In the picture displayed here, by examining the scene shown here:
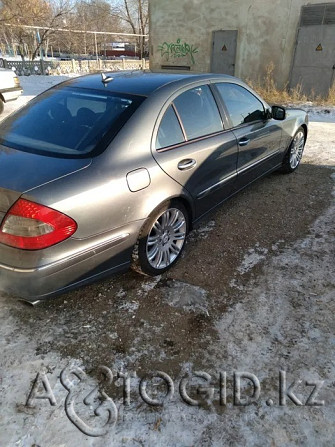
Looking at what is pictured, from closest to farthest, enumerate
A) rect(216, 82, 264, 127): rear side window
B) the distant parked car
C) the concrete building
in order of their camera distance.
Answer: rect(216, 82, 264, 127): rear side window < the distant parked car < the concrete building

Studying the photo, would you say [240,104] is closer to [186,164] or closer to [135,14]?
[186,164]

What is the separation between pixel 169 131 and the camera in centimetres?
274

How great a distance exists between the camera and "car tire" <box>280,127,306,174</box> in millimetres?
4980

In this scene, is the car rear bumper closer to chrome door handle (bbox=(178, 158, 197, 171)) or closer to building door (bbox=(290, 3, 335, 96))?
chrome door handle (bbox=(178, 158, 197, 171))

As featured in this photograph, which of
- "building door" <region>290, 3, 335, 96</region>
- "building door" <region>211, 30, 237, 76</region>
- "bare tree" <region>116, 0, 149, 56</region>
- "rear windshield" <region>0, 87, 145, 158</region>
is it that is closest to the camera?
"rear windshield" <region>0, 87, 145, 158</region>

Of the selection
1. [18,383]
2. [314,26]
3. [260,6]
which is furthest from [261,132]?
[260,6]

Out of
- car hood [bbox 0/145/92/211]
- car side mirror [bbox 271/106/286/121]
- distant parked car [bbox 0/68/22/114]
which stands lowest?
distant parked car [bbox 0/68/22/114]

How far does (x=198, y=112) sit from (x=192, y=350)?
6.75ft

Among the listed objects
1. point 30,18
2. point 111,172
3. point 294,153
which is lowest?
point 294,153

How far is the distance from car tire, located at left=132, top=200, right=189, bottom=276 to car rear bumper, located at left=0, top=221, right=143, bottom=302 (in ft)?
0.55

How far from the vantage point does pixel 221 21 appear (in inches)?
510

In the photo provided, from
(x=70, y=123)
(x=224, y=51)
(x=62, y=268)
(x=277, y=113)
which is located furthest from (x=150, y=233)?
(x=224, y=51)

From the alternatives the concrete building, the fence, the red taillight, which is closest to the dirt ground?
the red taillight

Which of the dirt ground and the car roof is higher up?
the car roof
